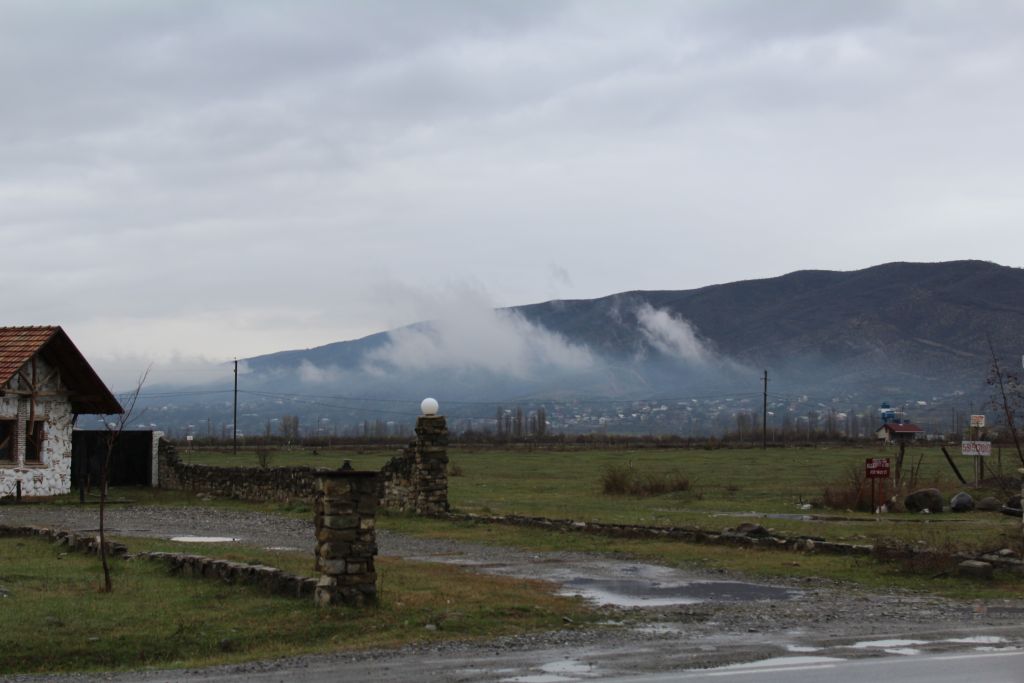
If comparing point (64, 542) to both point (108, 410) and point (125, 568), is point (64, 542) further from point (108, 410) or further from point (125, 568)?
point (108, 410)

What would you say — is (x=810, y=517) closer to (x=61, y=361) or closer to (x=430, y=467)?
(x=430, y=467)

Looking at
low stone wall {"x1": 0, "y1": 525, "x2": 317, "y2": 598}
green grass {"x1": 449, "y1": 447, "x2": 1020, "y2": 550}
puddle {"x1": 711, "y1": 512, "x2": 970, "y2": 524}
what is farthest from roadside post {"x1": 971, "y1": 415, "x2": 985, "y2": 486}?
low stone wall {"x1": 0, "y1": 525, "x2": 317, "y2": 598}

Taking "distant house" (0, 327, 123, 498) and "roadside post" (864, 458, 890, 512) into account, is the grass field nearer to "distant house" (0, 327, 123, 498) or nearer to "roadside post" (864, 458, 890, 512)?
"roadside post" (864, 458, 890, 512)

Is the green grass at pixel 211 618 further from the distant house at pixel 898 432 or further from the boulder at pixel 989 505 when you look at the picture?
the distant house at pixel 898 432

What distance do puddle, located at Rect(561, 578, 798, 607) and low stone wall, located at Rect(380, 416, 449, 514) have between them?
12387 millimetres

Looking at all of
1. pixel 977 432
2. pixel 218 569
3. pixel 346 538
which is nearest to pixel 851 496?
pixel 977 432

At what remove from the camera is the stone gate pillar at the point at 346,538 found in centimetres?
1484

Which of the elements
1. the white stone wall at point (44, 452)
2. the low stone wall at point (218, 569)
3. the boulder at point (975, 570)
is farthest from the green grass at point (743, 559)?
the white stone wall at point (44, 452)

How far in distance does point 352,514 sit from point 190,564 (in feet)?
12.9

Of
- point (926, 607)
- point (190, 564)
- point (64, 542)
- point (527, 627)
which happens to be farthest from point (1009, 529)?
point (64, 542)

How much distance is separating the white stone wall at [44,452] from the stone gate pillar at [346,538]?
79.6ft

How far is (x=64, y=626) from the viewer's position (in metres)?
13.4

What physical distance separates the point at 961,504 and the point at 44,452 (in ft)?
88.9

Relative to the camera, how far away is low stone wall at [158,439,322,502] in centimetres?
3516
